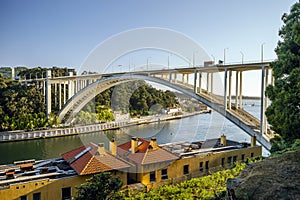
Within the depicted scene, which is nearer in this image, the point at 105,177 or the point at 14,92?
the point at 105,177

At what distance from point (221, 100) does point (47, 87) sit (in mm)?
15400

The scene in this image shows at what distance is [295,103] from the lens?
509 centimetres

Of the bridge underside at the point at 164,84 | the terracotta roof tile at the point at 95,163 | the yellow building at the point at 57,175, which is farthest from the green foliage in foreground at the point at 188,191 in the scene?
the bridge underside at the point at 164,84

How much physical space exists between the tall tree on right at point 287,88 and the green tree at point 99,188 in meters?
3.25

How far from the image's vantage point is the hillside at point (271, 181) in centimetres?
257

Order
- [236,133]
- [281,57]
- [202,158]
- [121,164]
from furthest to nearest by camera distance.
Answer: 1. [236,133]
2. [202,158]
3. [121,164]
4. [281,57]

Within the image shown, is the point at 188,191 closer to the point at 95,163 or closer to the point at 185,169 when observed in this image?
the point at 185,169

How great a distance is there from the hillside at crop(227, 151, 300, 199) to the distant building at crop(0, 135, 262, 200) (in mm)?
3263

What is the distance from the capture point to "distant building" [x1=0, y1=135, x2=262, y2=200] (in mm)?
5277

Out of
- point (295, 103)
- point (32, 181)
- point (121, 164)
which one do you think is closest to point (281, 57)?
point (295, 103)

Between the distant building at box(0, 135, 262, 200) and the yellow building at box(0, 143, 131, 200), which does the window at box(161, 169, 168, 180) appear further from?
the yellow building at box(0, 143, 131, 200)

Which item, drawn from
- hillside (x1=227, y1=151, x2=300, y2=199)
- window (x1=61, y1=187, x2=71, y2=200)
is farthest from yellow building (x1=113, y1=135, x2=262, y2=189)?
hillside (x1=227, y1=151, x2=300, y2=199)

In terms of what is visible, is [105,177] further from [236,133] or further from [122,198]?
[236,133]

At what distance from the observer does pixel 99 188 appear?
14.6 ft
